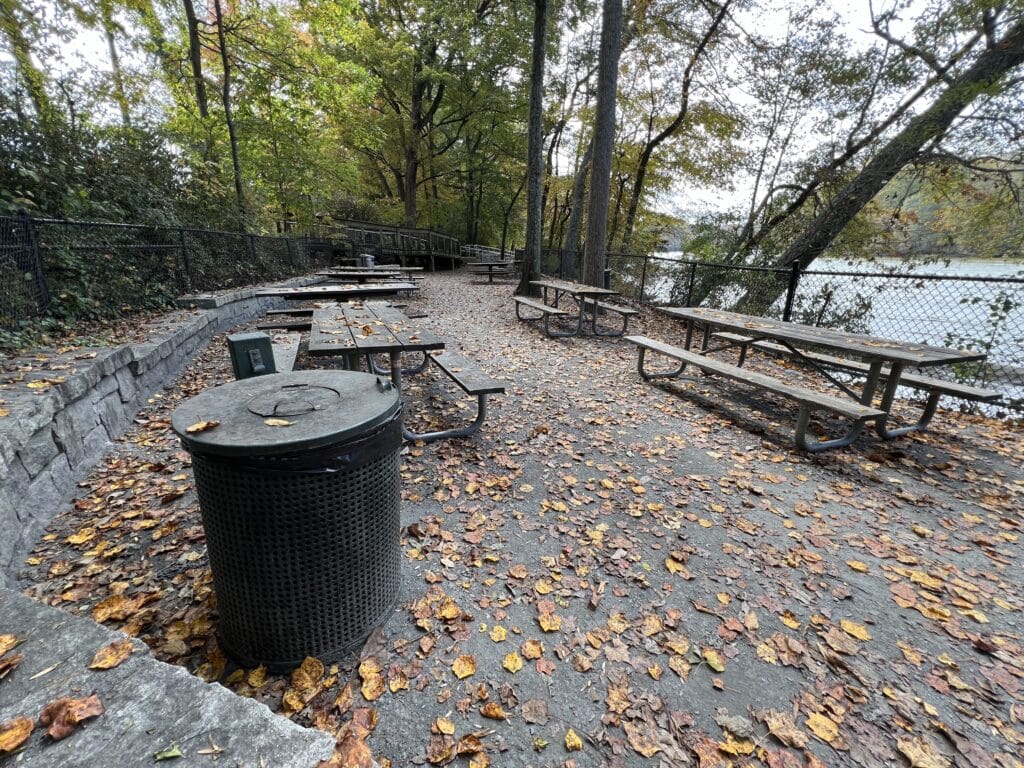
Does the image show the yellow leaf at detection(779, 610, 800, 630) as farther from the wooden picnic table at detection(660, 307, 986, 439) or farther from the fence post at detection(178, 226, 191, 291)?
the fence post at detection(178, 226, 191, 291)

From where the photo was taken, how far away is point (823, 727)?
1.64m

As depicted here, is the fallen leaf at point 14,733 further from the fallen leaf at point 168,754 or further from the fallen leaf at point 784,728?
the fallen leaf at point 784,728

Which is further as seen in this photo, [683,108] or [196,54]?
[683,108]

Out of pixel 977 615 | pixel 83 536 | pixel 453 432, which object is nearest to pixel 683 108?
pixel 453 432

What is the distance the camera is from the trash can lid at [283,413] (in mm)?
1476

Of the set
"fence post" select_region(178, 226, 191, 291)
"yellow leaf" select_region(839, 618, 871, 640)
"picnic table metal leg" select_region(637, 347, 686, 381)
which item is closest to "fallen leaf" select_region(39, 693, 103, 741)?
"yellow leaf" select_region(839, 618, 871, 640)

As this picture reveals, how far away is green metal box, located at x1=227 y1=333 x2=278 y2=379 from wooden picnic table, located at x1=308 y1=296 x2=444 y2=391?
0.84 metres

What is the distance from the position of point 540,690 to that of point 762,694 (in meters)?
0.89

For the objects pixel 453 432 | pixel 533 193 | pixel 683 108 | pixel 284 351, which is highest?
pixel 683 108

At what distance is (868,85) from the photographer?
9219mm

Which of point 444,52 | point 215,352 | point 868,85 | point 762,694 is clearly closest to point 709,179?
point 868,85

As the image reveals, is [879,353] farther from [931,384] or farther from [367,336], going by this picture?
[367,336]

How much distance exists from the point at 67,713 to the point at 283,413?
36.8 inches

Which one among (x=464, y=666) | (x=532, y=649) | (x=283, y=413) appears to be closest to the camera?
(x=283, y=413)
